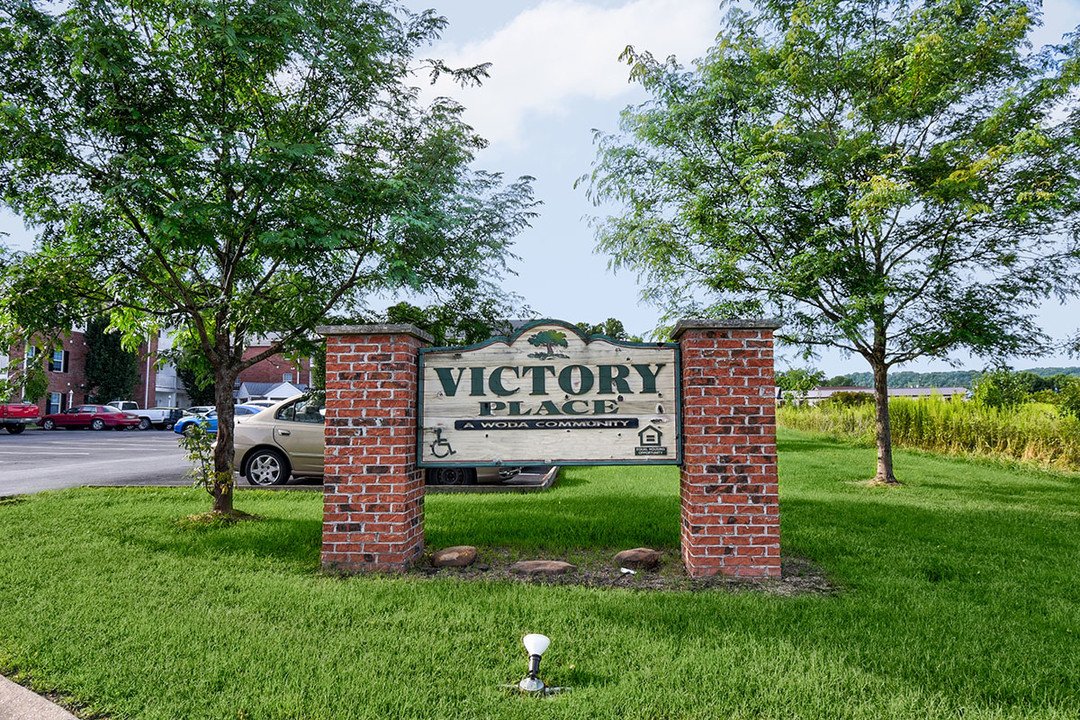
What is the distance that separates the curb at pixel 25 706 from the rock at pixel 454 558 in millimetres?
2572

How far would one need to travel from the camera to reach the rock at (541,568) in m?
4.65

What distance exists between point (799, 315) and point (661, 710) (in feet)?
30.4

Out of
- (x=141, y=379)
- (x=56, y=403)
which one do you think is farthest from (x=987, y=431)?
(x=141, y=379)

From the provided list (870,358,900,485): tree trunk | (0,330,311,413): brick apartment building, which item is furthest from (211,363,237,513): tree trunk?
(0,330,311,413): brick apartment building

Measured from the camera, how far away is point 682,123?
1043 centimetres

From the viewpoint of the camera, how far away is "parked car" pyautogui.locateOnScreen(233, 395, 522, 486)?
30.1ft

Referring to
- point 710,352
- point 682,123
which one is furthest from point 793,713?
point 682,123

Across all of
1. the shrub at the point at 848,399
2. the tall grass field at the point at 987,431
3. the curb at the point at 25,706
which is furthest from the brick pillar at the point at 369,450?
the shrub at the point at 848,399

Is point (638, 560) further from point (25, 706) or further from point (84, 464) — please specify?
point (84, 464)

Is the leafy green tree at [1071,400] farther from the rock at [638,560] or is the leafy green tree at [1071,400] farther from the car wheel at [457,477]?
the rock at [638,560]

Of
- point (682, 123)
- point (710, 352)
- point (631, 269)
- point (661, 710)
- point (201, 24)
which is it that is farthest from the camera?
point (631, 269)

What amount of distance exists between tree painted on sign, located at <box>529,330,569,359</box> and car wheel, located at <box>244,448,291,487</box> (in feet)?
19.9

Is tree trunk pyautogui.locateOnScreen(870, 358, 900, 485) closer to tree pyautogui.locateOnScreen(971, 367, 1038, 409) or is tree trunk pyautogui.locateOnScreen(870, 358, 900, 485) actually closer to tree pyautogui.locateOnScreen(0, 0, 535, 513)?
tree pyautogui.locateOnScreen(971, 367, 1038, 409)

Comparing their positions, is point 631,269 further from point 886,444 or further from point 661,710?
point 661,710
